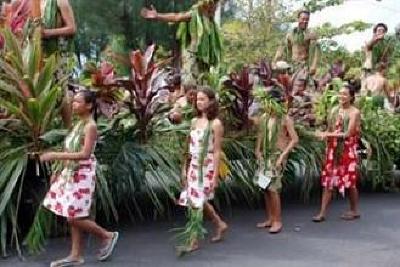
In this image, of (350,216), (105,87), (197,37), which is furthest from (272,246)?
(197,37)

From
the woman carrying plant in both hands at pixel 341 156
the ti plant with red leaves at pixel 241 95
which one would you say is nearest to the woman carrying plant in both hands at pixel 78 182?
the ti plant with red leaves at pixel 241 95

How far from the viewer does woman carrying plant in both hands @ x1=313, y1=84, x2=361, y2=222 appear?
7125 mm

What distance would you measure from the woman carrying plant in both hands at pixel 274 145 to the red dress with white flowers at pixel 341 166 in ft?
2.13

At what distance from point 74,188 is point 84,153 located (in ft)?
1.01

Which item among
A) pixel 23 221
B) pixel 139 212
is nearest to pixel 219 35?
pixel 139 212

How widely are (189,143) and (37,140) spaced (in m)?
1.31

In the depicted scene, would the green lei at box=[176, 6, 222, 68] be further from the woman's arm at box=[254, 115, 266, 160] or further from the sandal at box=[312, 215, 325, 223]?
the sandal at box=[312, 215, 325, 223]

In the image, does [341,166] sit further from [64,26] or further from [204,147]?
[64,26]

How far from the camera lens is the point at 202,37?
27.0ft

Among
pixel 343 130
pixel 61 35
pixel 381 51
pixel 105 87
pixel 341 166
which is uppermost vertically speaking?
pixel 61 35

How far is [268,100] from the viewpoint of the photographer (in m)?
6.74

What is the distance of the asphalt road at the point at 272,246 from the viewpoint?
568cm

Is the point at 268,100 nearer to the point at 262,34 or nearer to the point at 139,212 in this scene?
the point at 139,212

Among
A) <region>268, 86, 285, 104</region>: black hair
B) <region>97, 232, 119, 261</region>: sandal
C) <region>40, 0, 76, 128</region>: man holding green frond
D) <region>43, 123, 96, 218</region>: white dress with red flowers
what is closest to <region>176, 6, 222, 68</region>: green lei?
<region>268, 86, 285, 104</region>: black hair
